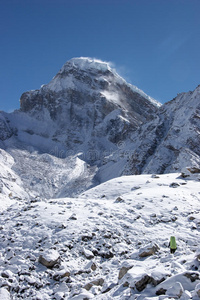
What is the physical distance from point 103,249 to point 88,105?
441 feet

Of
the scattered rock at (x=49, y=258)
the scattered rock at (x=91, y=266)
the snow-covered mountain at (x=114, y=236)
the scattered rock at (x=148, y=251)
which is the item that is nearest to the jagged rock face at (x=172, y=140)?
the snow-covered mountain at (x=114, y=236)

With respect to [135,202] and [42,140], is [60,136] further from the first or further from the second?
[135,202]

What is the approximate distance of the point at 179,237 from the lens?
48.5 ft

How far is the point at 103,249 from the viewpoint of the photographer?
1338 cm

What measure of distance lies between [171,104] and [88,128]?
46554 millimetres

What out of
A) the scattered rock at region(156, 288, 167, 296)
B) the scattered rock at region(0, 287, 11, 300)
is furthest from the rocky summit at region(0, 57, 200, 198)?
the scattered rock at region(156, 288, 167, 296)

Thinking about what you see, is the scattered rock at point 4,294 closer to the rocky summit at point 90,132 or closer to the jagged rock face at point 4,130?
the rocky summit at point 90,132

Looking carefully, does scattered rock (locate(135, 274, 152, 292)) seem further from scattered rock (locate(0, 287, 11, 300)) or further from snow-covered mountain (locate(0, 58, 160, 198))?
snow-covered mountain (locate(0, 58, 160, 198))

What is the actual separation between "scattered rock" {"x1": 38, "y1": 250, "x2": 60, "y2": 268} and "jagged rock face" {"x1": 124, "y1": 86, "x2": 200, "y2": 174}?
177ft

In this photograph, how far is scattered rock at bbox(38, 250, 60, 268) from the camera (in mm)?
11422

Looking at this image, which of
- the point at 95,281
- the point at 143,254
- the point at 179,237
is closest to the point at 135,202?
the point at 179,237

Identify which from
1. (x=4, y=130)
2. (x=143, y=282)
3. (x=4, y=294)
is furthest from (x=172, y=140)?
(x=4, y=130)

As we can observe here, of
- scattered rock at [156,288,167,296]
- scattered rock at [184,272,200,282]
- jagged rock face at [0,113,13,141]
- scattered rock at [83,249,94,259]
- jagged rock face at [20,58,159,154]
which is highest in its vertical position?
jagged rock face at [20,58,159,154]

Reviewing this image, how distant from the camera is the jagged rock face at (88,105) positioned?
126m
